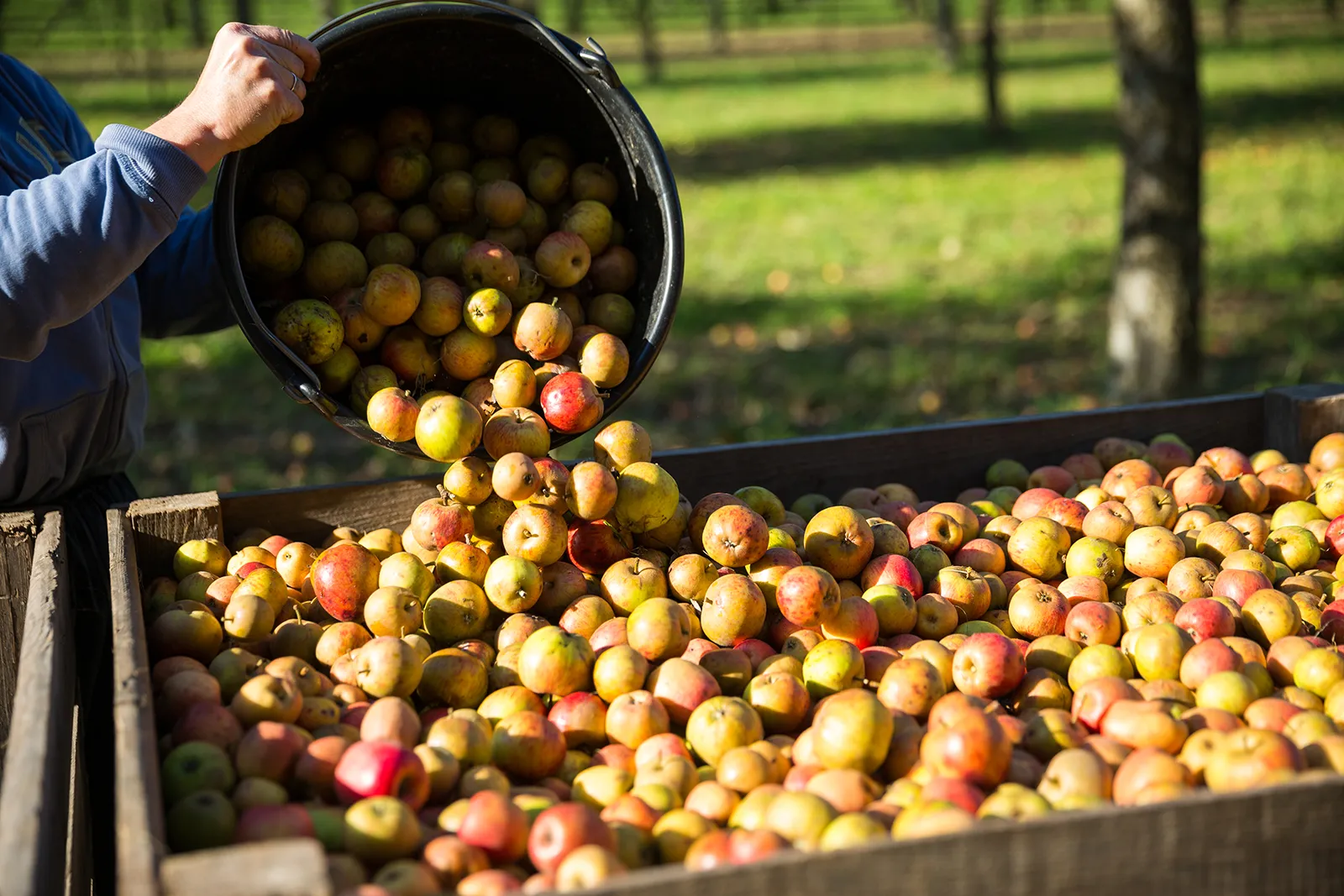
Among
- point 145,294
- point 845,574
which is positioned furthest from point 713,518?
point 145,294

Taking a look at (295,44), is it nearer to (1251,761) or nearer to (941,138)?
(1251,761)

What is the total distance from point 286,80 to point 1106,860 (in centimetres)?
196

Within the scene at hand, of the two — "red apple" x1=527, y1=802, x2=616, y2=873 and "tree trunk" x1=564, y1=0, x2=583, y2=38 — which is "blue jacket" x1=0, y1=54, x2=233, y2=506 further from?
"tree trunk" x1=564, y1=0, x2=583, y2=38

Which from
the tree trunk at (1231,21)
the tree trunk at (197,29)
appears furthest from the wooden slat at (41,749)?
the tree trunk at (1231,21)

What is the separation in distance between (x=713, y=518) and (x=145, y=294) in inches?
69.3

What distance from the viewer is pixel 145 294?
330 cm

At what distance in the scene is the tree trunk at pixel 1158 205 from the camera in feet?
19.4

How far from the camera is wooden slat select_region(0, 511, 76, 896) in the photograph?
151cm

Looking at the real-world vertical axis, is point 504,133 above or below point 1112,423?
above

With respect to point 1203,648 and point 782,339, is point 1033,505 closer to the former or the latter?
point 1203,648

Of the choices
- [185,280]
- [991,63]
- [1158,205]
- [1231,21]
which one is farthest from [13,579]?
[1231,21]

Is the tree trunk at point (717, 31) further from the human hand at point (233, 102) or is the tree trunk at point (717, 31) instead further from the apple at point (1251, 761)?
the apple at point (1251, 761)

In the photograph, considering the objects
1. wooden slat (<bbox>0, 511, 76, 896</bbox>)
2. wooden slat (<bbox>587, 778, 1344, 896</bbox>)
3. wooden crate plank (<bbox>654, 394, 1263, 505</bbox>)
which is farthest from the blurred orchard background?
wooden slat (<bbox>587, 778, 1344, 896</bbox>)

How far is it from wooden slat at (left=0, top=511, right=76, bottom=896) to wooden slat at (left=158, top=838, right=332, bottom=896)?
0.67 ft
